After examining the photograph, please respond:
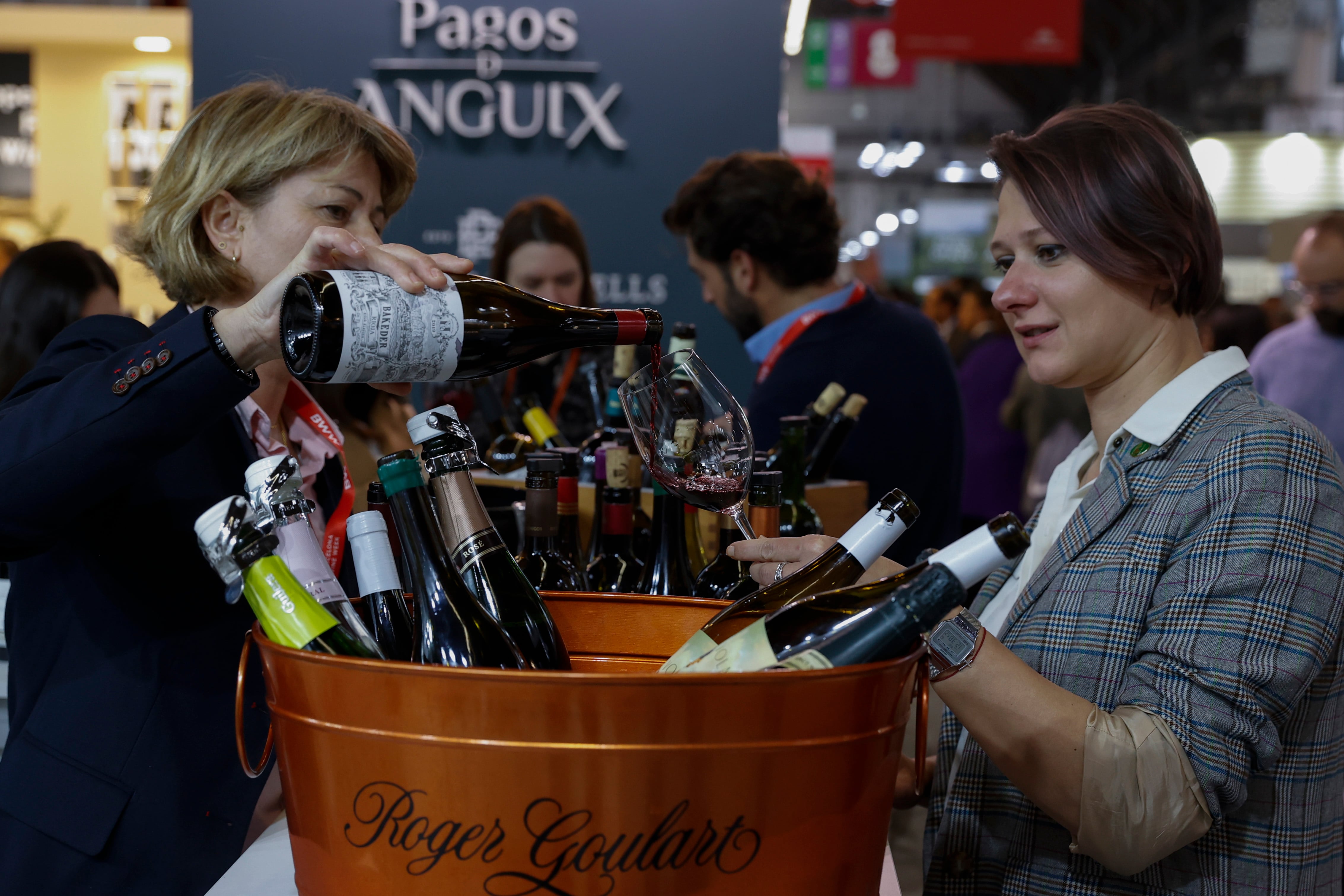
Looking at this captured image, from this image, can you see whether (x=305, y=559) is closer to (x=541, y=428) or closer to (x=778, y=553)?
(x=778, y=553)

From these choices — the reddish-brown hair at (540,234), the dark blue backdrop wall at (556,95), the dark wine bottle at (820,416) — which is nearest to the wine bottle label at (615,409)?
the dark wine bottle at (820,416)

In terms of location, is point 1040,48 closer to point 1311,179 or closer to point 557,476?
point 557,476

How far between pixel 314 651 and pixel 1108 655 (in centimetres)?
81

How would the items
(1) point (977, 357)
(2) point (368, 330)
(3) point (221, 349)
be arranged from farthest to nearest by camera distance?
(1) point (977, 357)
(3) point (221, 349)
(2) point (368, 330)

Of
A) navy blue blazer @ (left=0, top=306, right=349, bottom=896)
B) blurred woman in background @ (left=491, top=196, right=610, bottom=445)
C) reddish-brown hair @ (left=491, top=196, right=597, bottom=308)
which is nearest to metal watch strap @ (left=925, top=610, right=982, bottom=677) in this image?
navy blue blazer @ (left=0, top=306, right=349, bottom=896)

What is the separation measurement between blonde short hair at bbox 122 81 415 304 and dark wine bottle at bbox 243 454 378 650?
0.62 metres

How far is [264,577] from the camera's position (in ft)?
2.40

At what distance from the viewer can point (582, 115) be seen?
12.7 ft

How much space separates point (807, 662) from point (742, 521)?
1.80 feet

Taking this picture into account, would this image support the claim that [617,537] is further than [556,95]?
Answer: No

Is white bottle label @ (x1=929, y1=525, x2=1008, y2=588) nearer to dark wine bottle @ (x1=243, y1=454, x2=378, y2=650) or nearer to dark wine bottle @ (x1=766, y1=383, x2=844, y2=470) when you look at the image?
dark wine bottle @ (x1=243, y1=454, x2=378, y2=650)

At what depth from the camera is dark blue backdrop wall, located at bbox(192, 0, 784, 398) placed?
3768 mm

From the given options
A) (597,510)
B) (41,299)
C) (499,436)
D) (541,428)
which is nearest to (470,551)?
(597,510)

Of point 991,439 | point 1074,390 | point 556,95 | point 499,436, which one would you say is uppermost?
point 556,95
